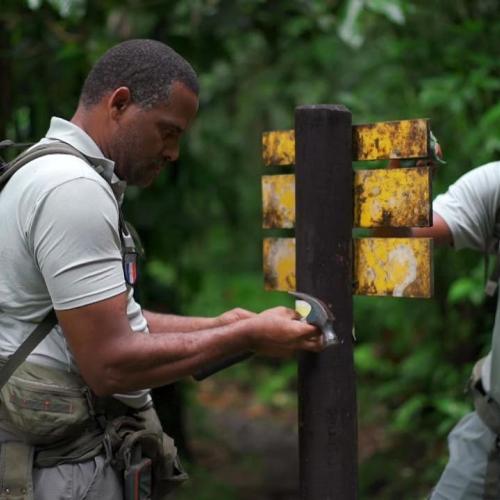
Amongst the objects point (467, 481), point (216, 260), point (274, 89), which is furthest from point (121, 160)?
point (216, 260)

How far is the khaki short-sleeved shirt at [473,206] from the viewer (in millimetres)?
3518

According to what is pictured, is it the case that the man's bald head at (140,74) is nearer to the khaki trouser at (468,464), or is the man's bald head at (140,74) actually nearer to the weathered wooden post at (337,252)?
the weathered wooden post at (337,252)

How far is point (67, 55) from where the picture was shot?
538 centimetres

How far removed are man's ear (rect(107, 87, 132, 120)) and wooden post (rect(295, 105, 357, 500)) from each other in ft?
1.92

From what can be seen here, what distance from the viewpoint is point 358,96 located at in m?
6.73

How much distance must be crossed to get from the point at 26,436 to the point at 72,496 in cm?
21

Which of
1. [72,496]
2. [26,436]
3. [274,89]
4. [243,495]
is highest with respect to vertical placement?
[274,89]

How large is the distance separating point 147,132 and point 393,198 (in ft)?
2.53

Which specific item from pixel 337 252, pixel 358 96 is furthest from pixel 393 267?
pixel 358 96

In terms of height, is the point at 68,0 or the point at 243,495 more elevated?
the point at 68,0

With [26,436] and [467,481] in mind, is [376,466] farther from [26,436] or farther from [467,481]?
[26,436]

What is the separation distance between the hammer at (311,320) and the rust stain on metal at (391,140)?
495 mm

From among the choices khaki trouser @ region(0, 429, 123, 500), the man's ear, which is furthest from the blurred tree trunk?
khaki trouser @ region(0, 429, 123, 500)

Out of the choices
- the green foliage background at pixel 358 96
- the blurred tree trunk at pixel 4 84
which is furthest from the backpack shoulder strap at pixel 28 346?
the blurred tree trunk at pixel 4 84
